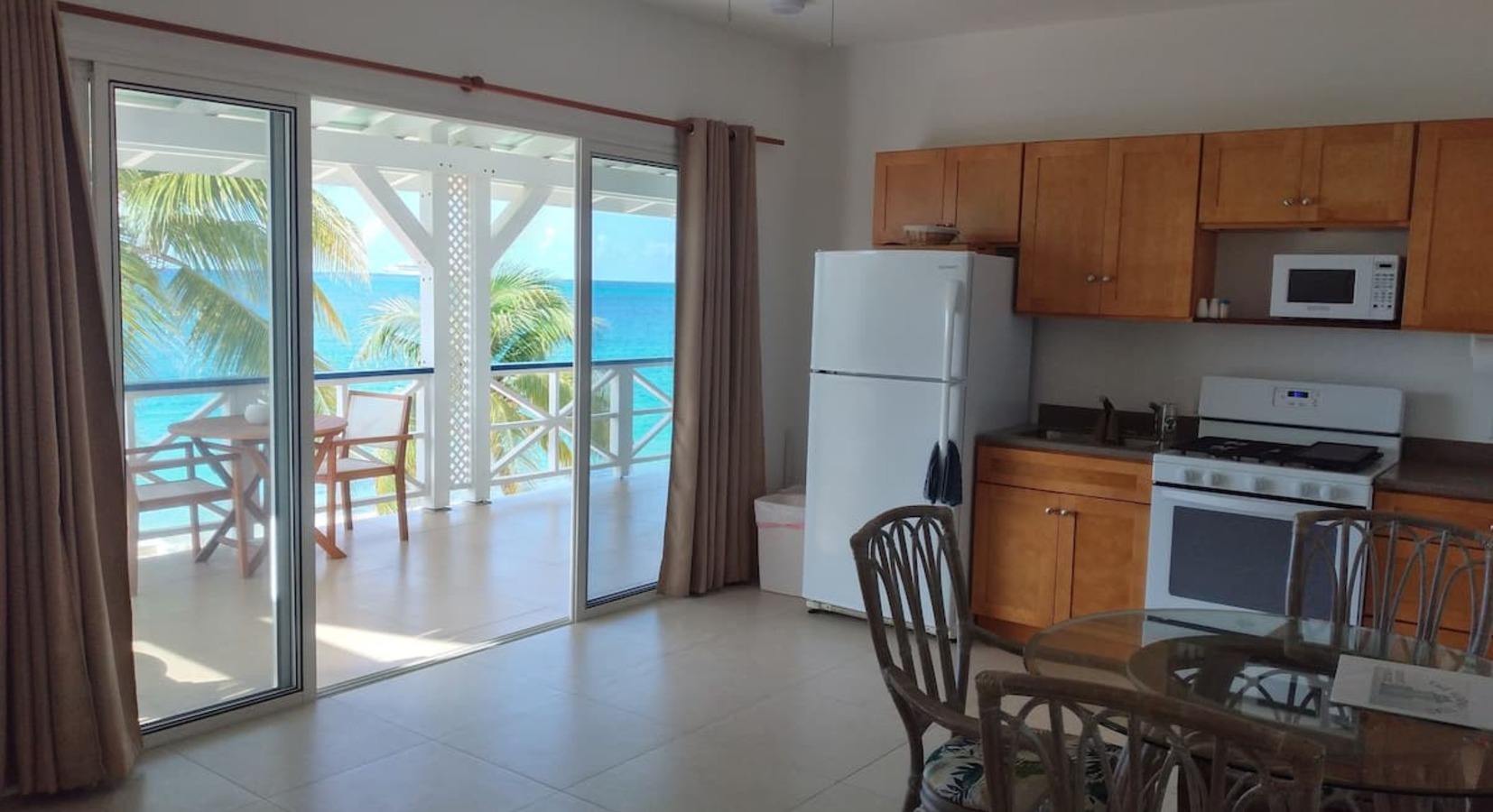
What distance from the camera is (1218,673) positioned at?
7.29ft

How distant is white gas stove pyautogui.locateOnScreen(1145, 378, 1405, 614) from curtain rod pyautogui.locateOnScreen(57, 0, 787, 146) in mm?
Result: 2592

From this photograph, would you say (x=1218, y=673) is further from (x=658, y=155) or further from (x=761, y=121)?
(x=761, y=121)

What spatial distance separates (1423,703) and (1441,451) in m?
2.54

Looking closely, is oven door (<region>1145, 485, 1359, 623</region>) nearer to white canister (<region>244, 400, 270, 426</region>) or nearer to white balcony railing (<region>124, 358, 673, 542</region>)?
white balcony railing (<region>124, 358, 673, 542</region>)

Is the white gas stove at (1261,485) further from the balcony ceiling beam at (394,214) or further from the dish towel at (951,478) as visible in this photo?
the balcony ceiling beam at (394,214)

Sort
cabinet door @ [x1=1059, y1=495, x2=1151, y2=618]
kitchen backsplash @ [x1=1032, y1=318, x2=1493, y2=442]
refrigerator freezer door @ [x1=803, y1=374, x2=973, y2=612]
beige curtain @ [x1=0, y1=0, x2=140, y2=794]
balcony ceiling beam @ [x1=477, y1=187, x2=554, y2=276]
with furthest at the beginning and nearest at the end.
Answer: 1. balcony ceiling beam @ [x1=477, y1=187, x2=554, y2=276]
2. refrigerator freezer door @ [x1=803, y1=374, x2=973, y2=612]
3. cabinet door @ [x1=1059, y1=495, x2=1151, y2=618]
4. kitchen backsplash @ [x1=1032, y1=318, x2=1493, y2=442]
5. beige curtain @ [x1=0, y1=0, x2=140, y2=794]

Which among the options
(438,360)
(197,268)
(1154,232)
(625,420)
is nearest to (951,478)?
(1154,232)

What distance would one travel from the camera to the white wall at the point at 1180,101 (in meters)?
4.09

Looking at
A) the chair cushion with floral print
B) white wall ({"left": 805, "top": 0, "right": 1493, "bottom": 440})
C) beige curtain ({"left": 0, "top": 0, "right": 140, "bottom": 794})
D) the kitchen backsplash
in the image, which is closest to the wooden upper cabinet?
white wall ({"left": 805, "top": 0, "right": 1493, "bottom": 440})

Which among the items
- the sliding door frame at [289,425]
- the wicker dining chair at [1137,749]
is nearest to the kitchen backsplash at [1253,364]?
the wicker dining chair at [1137,749]

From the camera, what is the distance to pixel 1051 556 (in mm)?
4496

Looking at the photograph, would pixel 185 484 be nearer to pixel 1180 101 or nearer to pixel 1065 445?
pixel 1065 445

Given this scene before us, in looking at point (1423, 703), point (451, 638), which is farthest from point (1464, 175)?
point (451, 638)

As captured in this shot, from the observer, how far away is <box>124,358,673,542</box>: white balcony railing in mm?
3420
